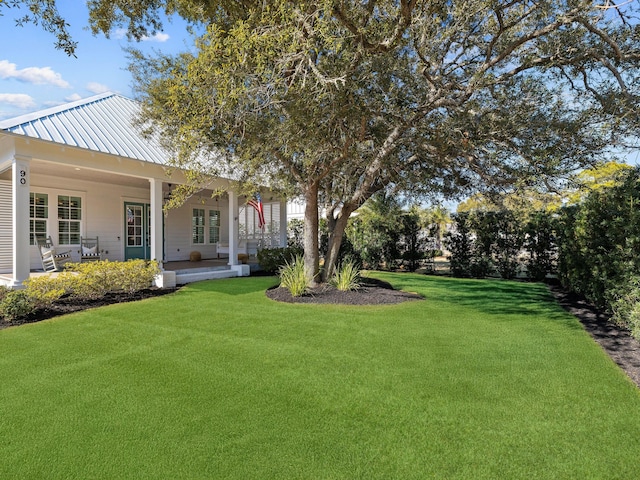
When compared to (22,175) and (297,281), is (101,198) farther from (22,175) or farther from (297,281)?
(297,281)

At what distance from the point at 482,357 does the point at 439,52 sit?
5453 mm

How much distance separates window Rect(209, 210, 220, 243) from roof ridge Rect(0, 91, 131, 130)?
18.7 ft

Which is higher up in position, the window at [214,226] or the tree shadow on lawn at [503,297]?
the window at [214,226]

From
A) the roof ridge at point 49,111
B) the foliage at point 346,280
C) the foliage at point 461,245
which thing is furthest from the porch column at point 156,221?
the foliage at point 461,245

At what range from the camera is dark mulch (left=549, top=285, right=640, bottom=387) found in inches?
185

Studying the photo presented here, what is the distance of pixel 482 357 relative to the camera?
480 cm

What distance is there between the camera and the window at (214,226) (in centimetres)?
1611

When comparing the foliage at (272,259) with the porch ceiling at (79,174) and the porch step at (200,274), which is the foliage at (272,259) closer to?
the porch step at (200,274)

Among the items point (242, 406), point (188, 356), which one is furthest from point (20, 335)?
point (242, 406)

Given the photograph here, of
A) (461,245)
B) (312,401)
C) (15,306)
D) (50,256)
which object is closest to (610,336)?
(312,401)

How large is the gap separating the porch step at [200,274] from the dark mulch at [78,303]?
3.09 feet

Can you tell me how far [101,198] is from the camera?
12.8 m

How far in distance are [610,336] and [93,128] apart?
12.2 m

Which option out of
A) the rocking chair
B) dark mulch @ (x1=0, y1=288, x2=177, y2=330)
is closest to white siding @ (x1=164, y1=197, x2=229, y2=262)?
the rocking chair
